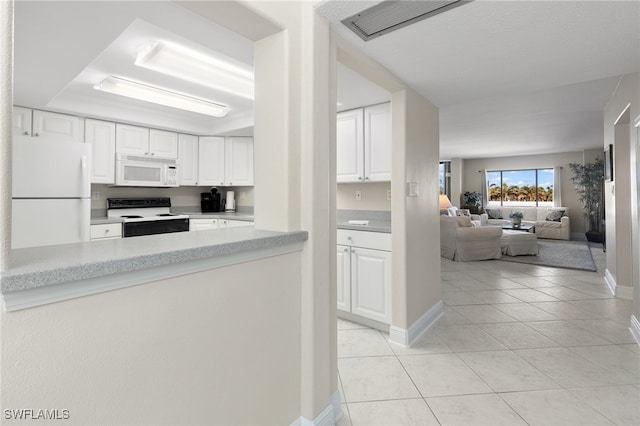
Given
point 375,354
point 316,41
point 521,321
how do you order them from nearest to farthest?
point 316,41 → point 375,354 → point 521,321

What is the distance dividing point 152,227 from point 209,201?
123 centimetres

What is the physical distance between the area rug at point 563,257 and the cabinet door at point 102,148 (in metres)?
6.41

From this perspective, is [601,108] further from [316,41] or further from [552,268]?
[316,41]

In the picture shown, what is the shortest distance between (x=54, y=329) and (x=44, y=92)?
116 inches

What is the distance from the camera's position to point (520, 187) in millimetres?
9914

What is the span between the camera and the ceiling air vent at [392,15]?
1.49 m

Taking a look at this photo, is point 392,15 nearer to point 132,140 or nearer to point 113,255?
point 113,255

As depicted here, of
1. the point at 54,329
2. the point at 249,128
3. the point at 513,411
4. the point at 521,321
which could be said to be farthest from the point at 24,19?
the point at 521,321

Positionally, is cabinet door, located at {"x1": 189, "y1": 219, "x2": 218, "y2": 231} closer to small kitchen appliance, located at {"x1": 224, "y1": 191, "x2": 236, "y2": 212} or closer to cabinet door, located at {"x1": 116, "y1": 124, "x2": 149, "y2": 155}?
small kitchen appliance, located at {"x1": 224, "y1": 191, "x2": 236, "y2": 212}

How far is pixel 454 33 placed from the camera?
176 centimetres

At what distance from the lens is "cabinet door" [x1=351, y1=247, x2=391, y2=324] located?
2725 mm

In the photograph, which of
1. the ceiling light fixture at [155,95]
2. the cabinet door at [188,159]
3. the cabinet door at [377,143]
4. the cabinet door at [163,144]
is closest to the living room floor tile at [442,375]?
the cabinet door at [377,143]

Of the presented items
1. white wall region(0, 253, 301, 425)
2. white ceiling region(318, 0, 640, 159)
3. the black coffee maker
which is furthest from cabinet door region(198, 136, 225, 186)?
white wall region(0, 253, 301, 425)

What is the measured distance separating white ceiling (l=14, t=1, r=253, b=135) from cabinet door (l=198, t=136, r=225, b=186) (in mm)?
1256
